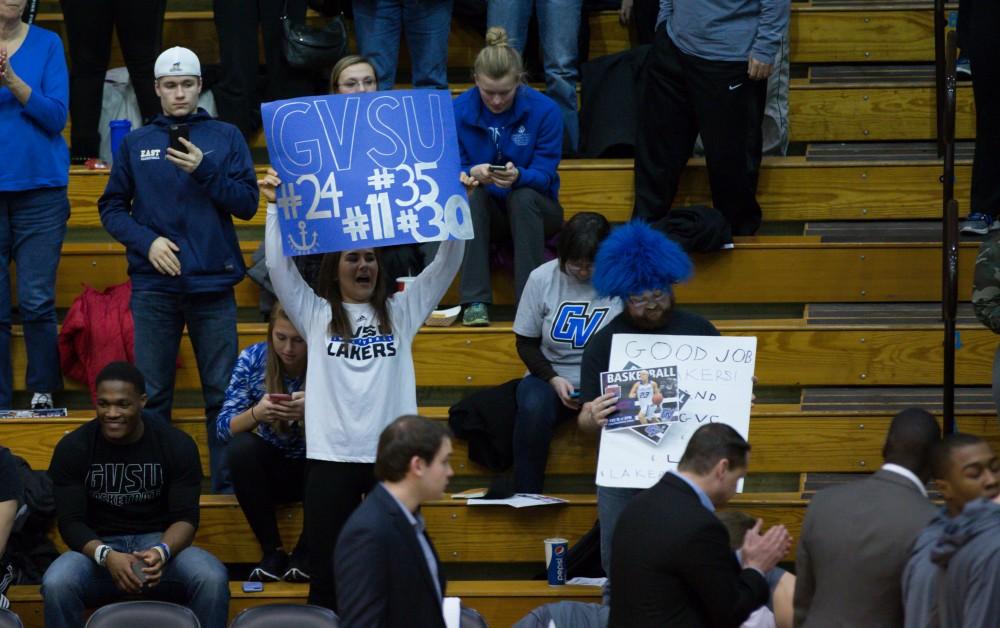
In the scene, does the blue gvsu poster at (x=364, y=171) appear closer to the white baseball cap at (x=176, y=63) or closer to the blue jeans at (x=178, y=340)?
the white baseball cap at (x=176, y=63)

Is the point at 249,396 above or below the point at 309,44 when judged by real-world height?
below

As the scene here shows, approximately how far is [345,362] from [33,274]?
1.98 meters

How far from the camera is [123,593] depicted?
5.70 m

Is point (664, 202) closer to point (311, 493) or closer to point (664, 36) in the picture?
point (664, 36)

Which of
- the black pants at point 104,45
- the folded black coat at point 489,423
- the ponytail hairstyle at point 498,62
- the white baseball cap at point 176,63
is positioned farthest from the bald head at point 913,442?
the black pants at point 104,45

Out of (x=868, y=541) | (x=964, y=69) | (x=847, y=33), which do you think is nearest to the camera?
(x=868, y=541)

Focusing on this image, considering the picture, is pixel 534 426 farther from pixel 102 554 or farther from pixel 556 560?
pixel 102 554

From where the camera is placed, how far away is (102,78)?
25.2 feet

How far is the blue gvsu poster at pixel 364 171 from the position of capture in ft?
17.0

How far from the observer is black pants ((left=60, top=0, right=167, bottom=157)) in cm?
741

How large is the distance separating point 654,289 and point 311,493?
4.20 ft

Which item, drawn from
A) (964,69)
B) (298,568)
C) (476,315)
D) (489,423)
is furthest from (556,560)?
(964,69)

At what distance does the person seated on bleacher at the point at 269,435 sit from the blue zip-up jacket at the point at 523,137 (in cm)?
132

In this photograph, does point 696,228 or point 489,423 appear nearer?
point 489,423
